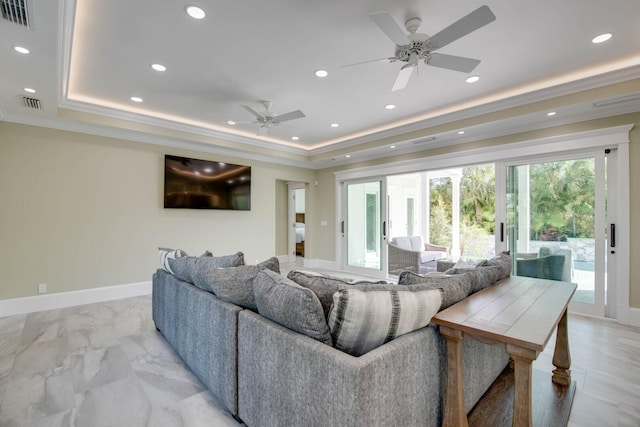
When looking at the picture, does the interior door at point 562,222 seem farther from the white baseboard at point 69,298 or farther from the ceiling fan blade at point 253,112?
the white baseboard at point 69,298

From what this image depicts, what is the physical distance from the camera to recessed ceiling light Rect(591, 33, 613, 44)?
8.45 ft

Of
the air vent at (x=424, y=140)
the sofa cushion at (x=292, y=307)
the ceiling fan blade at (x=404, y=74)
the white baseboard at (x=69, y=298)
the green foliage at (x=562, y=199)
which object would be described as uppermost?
the ceiling fan blade at (x=404, y=74)

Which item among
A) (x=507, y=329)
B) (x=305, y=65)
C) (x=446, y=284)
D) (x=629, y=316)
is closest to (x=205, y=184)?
(x=305, y=65)

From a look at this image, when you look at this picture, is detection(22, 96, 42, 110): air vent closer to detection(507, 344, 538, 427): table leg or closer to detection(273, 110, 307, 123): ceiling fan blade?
detection(273, 110, 307, 123): ceiling fan blade

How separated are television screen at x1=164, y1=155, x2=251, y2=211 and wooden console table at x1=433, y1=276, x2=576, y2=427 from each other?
15.5 ft

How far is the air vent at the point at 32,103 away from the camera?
10.9 ft

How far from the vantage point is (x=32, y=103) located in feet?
11.2

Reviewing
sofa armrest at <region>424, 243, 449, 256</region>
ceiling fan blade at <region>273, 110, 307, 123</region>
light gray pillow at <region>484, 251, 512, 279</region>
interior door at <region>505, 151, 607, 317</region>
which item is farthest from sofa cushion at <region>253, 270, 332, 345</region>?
sofa armrest at <region>424, 243, 449, 256</region>

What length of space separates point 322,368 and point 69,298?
4621 mm

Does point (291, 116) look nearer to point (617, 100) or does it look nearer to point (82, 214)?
point (82, 214)

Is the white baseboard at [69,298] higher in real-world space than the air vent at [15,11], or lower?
lower

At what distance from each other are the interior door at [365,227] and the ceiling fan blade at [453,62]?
3.60 metres

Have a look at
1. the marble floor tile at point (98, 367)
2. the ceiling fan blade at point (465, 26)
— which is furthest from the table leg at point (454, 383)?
the marble floor tile at point (98, 367)

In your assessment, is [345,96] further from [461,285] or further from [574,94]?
[461,285]
